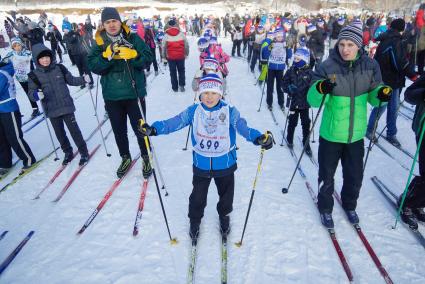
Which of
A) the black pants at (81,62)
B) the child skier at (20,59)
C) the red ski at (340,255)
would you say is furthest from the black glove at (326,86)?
the black pants at (81,62)

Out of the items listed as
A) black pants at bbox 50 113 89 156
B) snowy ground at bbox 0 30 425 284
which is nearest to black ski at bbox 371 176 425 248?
snowy ground at bbox 0 30 425 284

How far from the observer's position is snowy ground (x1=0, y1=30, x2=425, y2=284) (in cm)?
306

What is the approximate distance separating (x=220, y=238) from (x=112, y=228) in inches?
55.1

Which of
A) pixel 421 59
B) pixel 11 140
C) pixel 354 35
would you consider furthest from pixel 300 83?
pixel 421 59

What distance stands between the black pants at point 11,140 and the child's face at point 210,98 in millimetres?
3871

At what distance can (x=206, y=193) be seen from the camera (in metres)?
3.34

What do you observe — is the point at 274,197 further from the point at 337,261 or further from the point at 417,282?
the point at 417,282

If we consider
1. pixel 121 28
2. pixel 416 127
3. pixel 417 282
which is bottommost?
pixel 417 282

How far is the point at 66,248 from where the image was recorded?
3424 millimetres

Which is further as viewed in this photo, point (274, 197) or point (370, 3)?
point (370, 3)

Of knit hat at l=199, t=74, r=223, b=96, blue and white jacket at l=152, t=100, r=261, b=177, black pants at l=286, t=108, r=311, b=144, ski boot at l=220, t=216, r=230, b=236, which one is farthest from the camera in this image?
black pants at l=286, t=108, r=311, b=144

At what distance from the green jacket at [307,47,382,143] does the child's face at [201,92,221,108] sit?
1111 millimetres

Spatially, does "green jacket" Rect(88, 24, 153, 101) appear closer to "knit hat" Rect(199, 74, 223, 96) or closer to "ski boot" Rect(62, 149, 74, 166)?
"knit hat" Rect(199, 74, 223, 96)

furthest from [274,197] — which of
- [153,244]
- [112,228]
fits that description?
[112,228]
